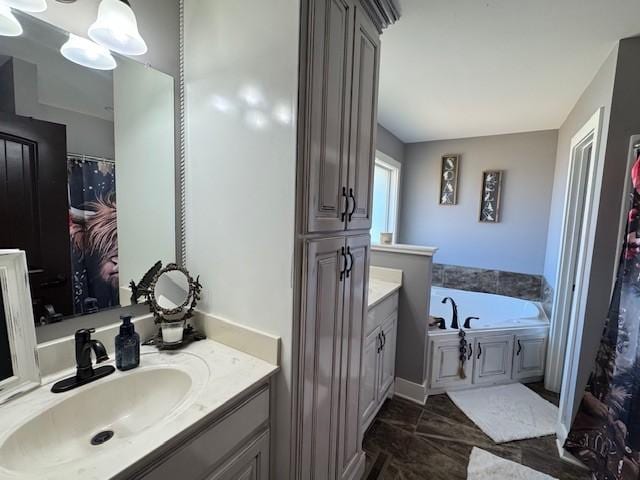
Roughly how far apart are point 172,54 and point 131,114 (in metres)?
0.32

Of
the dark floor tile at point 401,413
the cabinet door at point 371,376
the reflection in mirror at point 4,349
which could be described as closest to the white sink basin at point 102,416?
the reflection in mirror at point 4,349

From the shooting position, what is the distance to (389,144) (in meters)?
3.45

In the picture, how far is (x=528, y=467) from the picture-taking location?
1718 mm

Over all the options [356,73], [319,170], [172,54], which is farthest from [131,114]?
[356,73]

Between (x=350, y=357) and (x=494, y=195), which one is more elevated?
(x=494, y=195)

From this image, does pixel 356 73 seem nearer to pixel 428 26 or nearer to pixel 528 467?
pixel 428 26

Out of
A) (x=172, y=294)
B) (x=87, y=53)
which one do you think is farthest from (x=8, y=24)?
(x=172, y=294)

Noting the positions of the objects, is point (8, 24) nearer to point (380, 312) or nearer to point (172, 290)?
point (172, 290)

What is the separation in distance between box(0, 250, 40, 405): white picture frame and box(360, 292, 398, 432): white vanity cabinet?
1.39 meters

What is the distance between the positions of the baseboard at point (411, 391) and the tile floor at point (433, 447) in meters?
0.07

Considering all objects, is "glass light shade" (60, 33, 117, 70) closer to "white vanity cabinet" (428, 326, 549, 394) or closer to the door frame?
the door frame

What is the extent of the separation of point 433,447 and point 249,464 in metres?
1.45

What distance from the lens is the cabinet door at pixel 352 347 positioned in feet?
4.38

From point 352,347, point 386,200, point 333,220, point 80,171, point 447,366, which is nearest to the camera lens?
point 80,171
